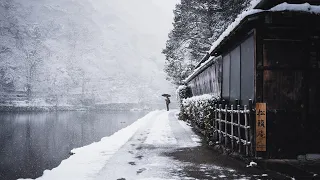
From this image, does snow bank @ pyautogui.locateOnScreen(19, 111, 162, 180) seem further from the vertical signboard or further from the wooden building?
the wooden building

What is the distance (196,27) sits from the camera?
86.9ft

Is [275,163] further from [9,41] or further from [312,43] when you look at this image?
[9,41]

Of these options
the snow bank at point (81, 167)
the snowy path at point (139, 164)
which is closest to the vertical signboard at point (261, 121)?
the snowy path at point (139, 164)

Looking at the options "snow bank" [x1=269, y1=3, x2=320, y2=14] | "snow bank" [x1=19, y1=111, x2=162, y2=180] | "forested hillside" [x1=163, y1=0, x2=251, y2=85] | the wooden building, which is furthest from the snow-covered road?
"forested hillside" [x1=163, y1=0, x2=251, y2=85]

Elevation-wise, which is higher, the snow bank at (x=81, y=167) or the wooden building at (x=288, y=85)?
the wooden building at (x=288, y=85)

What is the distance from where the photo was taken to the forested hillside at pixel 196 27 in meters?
23.2

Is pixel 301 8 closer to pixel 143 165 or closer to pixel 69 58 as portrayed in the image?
pixel 143 165

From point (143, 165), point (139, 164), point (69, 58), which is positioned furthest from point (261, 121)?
point (69, 58)

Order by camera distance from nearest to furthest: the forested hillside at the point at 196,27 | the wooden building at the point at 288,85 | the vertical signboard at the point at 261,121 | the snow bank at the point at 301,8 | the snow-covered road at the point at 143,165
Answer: the snow-covered road at the point at 143,165
the snow bank at the point at 301,8
the vertical signboard at the point at 261,121
the wooden building at the point at 288,85
the forested hillside at the point at 196,27

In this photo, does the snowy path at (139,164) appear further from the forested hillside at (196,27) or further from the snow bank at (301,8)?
→ the forested hillside at (196,27)

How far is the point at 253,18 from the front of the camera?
6602 mm

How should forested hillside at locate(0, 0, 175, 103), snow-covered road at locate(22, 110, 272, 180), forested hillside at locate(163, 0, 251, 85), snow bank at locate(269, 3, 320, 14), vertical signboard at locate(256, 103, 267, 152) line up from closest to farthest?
snow-covered road at locate(22, 110, 272, 180), snow bank at locate(269, 3, 320, 14), vertical signboard at locate(256, 103, 267, 152), forested hillside at locate(163, 0, 251, 85), forested hillside at locate(0, 0, 175, 103)

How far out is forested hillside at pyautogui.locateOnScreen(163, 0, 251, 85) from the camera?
23.2 metres

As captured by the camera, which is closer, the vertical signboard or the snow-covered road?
the snow-covered road
